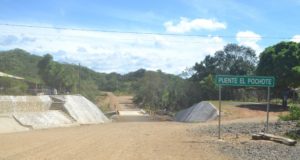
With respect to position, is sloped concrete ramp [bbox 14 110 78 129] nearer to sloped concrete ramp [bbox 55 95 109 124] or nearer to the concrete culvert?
sloped concrete ramp [bbox 55 95 109 124]

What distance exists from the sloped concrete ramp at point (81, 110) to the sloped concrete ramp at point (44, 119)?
1732 mm

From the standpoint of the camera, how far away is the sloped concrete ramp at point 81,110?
2002 inches

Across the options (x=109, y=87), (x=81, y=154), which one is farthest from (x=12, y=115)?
(x=109, y=87)

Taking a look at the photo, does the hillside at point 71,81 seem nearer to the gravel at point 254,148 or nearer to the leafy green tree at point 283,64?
the leafy green tree at point 283,64

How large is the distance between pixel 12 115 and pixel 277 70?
27.1 m

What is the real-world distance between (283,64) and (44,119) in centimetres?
2481

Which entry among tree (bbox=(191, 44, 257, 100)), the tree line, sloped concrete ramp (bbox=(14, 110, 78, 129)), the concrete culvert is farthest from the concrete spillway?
tree (bbox=(191, 44, 257, 100))

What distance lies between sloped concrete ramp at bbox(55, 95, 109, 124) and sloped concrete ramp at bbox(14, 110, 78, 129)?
68.2 inches

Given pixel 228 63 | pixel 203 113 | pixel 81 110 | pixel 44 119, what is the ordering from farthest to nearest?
pixel 228 63
pixel 81 110
pixel 203 113
pixel 44 119

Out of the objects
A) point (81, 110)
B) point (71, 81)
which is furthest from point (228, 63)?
point (81, 110)

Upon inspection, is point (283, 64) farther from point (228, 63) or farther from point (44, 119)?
point (228, 63)

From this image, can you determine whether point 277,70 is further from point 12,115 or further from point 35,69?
point 35,69

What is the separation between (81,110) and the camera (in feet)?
180

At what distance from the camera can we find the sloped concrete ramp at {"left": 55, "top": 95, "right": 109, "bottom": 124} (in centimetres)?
5086
